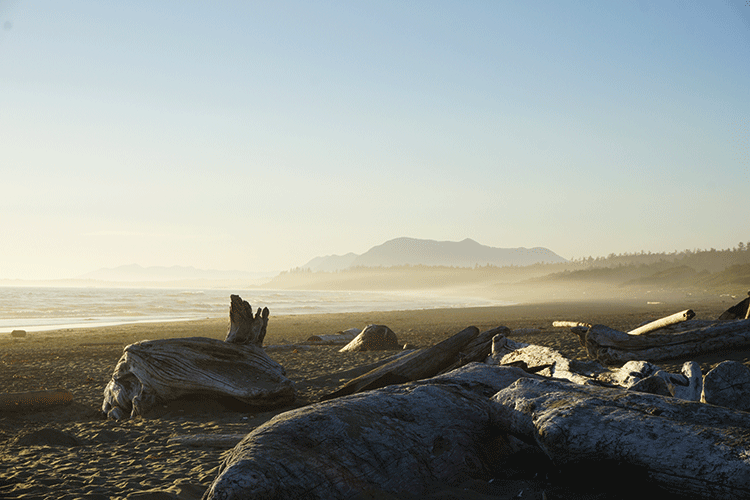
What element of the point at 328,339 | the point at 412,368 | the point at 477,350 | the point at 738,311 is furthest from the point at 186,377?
the point at 738,311

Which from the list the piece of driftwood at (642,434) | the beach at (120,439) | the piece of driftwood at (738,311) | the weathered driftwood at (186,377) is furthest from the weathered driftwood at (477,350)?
the piece of driftwood at (738,311)

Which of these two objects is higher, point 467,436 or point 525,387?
point 525,387

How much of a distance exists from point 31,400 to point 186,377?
2.15 meters

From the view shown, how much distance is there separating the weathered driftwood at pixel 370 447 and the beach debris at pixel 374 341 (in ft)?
27.1

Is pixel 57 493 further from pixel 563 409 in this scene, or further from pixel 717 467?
pixel 717 467

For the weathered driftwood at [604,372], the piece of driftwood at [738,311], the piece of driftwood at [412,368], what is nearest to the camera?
the weathered driftwood at [604,372]

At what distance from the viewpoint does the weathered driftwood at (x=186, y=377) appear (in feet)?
20.6

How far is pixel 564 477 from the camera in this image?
3301mm

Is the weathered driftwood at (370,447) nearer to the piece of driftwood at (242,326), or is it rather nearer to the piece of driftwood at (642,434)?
the piece of driftwood at (642,434)

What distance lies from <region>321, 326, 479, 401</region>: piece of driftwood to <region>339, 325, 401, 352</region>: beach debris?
18.2 feet

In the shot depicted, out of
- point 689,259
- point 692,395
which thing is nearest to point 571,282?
point 689,259

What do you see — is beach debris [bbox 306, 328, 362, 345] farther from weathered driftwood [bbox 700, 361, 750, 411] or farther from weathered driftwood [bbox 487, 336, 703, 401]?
weathered driftwood [bbox 700, 361, 750, 411]

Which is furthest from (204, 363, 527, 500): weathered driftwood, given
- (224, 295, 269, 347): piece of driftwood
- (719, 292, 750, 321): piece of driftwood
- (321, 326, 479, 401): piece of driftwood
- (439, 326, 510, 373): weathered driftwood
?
(719, 292, 750, 321): piece of driftwood

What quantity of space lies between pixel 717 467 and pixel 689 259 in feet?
285
